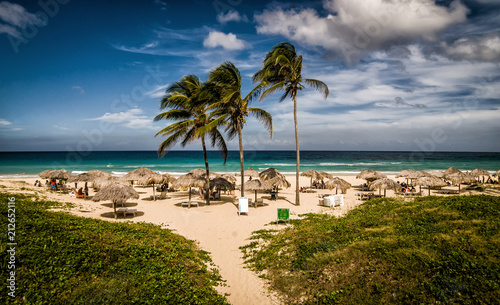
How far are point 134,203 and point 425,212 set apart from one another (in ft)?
54.6

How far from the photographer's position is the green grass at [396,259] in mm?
4980

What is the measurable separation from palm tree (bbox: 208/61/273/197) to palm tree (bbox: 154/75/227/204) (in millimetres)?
732

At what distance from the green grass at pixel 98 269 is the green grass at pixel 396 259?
79.1 inches

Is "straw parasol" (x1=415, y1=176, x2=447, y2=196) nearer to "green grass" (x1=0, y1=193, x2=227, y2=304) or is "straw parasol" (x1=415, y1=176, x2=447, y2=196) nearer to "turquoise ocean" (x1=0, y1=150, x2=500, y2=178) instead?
"green grass" (x1=0, y1=193, x2=227, y2=304)

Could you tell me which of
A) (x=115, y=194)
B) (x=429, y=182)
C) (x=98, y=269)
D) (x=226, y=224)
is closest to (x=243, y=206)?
(x=226, y=224)

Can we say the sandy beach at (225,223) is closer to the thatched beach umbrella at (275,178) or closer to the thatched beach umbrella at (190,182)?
the thatched beach umbrella at (275,178)

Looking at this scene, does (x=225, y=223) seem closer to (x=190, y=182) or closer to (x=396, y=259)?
(x=190, y=182)

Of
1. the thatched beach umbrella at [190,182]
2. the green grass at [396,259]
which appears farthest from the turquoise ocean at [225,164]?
the green grass at [396,259]

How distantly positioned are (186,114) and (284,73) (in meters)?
6.89

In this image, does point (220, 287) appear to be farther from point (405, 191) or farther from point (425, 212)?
point (405, 191)

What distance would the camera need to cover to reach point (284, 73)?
15719 millimetres

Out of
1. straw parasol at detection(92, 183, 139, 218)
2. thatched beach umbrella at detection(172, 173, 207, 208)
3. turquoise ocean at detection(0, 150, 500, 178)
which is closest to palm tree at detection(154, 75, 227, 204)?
thatched beach umbrella at detection(172, 173, 207, 208)

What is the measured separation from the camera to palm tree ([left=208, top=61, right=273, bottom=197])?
14.9m

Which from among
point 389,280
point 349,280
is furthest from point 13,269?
point 389,280
